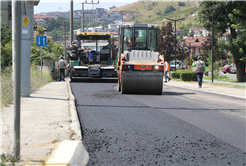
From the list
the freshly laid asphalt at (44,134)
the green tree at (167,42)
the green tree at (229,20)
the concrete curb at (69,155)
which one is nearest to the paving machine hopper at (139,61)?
the freshly laid asphalt at (44,134)

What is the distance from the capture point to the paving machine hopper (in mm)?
14570

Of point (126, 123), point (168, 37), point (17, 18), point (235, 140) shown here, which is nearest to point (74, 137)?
point (126, 123)

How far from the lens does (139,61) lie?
50.2ft

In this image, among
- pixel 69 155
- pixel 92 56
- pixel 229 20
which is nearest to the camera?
pixel 69 155

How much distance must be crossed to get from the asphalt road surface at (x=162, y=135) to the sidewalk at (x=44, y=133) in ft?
1.04

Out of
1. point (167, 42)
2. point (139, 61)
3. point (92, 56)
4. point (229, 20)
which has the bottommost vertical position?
point (139, 61)

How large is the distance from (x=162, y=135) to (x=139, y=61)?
8606mm

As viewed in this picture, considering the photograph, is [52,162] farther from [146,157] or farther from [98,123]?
[98,123]

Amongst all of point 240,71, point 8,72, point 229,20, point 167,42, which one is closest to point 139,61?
point 8,72

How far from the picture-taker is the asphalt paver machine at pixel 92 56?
23.7 metres

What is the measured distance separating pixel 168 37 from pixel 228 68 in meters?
11.8

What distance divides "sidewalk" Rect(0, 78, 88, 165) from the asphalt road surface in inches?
12.5

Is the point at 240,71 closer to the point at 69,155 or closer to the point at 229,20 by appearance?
the point at 229,20

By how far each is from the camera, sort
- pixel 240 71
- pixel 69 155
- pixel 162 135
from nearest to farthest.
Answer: pixel 69 155
pixel 162 135
pixel 240 71
